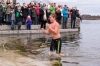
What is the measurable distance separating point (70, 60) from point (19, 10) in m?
11.3

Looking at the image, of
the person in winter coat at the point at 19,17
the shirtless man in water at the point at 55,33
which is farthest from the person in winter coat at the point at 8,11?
the shirtless man in water at the point at 55,33

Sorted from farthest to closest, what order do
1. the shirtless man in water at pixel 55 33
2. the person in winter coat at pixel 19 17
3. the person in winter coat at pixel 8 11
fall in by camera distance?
the person in winter coat at pixel 19 17
the person in winter coat at pixel 8 11
the shirtless man in water at pixel 55 33

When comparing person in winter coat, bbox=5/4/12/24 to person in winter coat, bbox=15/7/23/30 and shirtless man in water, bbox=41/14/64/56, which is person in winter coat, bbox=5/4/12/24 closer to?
person in winter coat, bbox=15/7/23/30

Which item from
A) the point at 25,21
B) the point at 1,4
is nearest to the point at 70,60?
the point at 1,4

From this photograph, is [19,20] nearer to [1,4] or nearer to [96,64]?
[1,4]

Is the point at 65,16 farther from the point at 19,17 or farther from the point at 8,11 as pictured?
the point at 8,11

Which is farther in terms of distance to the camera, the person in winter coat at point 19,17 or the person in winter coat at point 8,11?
the person in winter coat at point 19,17

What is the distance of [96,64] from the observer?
9.82 meters

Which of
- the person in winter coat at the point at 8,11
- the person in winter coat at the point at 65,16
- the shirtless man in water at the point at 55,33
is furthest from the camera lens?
the person in winter coat at the point at 65,16

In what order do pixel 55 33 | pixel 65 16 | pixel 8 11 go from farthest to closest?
pixel 65 16
pixel 8 11
pixel 55 33

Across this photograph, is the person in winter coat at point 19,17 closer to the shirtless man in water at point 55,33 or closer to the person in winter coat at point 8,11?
the person in winter coat at point 8,11

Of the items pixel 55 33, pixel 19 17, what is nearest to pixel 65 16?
pixel 19 17

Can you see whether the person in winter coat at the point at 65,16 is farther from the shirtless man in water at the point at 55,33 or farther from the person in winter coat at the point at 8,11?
the shirtless man in water at the point at 55,33

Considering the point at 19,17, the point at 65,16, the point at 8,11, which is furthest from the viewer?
the point at 65,16
